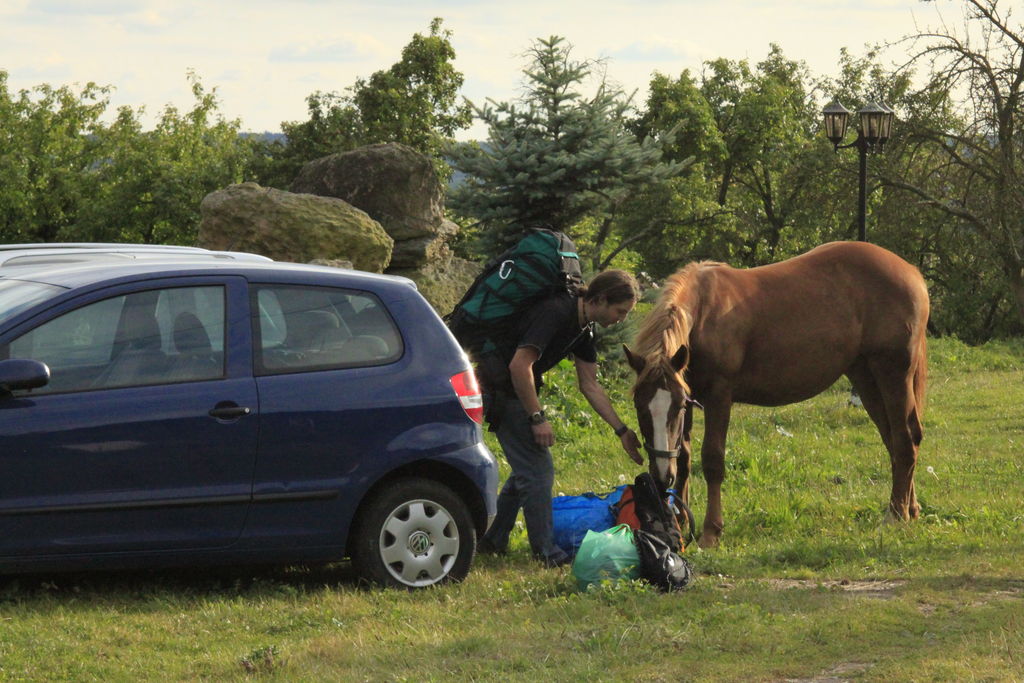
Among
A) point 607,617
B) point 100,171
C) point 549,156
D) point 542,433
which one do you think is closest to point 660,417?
point 542,433

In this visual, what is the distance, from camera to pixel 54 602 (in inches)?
241

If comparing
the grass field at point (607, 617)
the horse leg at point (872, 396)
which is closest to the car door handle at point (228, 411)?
the grass field at point (607, 617)

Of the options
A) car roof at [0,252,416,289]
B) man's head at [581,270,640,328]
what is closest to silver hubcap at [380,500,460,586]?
car roof at [0,252,416,289]

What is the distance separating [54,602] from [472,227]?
1043 centimetres

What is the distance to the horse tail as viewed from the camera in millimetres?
9828

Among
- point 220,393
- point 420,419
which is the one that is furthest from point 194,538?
point 420,419

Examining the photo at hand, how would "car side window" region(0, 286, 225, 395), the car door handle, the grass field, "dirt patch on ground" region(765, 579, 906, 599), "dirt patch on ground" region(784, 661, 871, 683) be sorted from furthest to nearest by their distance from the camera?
"dirt patch on ground" region(765, 579, 906, 599)
the car door handle
"car side window" region(0, 286, 225, 395)
the grass field
"dirt patch on ground" region(784, 661, 871, 683)

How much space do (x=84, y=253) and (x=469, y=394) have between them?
160 inches

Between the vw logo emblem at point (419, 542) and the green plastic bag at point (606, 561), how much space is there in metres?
0.79

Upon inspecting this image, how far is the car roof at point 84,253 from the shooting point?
8.49 meters

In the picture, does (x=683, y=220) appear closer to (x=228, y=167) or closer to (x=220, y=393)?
(x=228, y=167)

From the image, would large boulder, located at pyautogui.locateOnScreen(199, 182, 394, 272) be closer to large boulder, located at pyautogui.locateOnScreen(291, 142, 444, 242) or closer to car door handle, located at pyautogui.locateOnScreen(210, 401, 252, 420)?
large boulder, located at pyautogui.locateOnScreen(291, 142, 444, 242)

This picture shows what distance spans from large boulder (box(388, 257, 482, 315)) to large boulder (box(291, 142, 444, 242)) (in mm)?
479

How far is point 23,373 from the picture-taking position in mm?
5688
